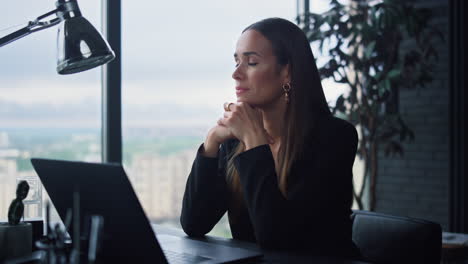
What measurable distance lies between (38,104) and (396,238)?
1.73 meters

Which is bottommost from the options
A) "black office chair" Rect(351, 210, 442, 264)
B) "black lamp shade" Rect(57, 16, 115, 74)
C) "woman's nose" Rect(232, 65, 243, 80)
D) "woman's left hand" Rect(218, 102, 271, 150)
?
"black office chair" Rect(351, 210, 442, 264)

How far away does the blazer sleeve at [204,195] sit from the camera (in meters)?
1.57

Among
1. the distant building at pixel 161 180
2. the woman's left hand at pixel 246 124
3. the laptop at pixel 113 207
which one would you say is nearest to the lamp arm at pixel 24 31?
the laptop at pixel 113 207

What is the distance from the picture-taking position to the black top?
1342 mm

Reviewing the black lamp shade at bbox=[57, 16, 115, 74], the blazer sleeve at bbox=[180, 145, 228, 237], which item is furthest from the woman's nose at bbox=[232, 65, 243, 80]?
the black lamp shade at bbox=[57, 16, 115, 74]

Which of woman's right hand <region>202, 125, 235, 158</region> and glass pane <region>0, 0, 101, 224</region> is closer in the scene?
woman's right hand <region>202, 125, 235, 158</region>

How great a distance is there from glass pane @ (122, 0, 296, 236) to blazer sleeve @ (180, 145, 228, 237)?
115 cm

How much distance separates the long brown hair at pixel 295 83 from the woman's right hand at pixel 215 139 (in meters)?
0.10

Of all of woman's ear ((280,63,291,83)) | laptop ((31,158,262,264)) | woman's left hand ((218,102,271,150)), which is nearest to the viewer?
laptop ((31,158,262,264))

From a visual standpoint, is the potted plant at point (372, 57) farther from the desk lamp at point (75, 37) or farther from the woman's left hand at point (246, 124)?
the desk lamp at point (75, 37)

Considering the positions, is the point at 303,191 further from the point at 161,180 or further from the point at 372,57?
the point at 372,57

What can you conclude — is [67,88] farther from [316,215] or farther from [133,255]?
[133,255]

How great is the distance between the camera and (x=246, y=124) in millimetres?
1501

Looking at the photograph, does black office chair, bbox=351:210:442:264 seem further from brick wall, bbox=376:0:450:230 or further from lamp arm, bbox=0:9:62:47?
brick wall, bbox=376:0:450:230
